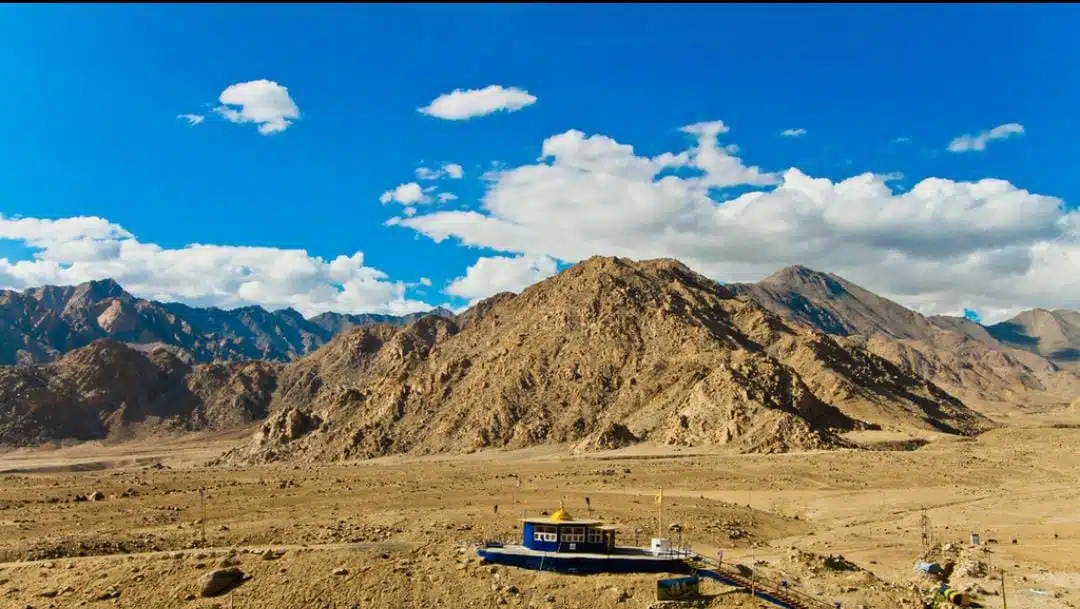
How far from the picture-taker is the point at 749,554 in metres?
37.3

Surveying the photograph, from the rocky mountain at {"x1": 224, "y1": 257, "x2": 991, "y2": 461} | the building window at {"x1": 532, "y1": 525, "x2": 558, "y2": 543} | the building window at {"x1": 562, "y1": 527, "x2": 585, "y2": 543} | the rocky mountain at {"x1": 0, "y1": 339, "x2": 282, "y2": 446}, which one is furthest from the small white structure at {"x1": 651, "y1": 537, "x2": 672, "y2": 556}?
the rocky mountain at {"x1": 0, "y1": 339, "x2": 282, "y2": 446}

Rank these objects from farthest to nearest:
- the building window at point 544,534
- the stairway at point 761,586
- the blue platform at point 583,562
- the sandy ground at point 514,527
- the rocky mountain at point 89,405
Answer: the rocky mountain at point 89,405, the building window at point 544,534, the blue platform at point 583,562, the sandy ground at point 514,527, the stairway at point 761,586

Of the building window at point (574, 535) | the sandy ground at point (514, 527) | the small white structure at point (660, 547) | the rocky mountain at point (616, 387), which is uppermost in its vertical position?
the rocky mountain at point (616, 387)

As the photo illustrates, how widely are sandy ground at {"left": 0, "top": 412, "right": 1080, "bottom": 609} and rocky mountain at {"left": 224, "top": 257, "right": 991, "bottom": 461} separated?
716 inches

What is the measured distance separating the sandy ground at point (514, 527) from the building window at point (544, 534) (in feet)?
4.83

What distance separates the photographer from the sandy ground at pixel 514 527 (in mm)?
28219

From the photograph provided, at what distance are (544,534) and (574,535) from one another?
43.5 inches

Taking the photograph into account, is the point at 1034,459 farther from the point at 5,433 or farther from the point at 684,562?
the point at 5,433

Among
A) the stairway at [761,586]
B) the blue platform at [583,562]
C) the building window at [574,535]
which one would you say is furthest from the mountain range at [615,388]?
the building window at [574,535]

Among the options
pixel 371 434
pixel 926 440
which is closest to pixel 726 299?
pixel 926 440

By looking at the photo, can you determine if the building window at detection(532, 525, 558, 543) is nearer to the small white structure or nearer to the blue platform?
the blue platform

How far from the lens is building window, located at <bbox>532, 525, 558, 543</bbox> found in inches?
1158

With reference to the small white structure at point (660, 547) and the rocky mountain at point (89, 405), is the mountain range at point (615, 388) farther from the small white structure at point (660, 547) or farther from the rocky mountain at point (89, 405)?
the small white structure at point (660, 547)

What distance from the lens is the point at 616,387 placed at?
11906cm
